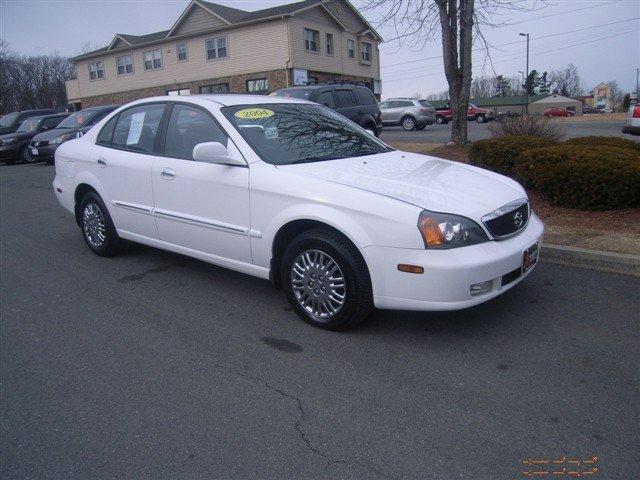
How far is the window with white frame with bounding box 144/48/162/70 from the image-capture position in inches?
1453

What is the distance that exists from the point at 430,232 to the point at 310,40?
31.7 meters

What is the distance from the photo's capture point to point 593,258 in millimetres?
5164

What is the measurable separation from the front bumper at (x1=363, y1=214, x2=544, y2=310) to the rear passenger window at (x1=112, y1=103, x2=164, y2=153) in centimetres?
265

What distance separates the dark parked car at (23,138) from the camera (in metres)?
18.5

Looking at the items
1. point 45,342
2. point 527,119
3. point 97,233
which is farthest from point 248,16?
point 45,342

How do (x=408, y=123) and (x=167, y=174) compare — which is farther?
(x=408, y=123)

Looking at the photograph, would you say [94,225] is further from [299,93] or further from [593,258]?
[299,93]

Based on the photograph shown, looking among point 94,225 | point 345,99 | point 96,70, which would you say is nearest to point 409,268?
point 94,225

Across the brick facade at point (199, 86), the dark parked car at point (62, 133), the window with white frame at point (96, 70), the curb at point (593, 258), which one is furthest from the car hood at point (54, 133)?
the window with white frame at point (96, 70)

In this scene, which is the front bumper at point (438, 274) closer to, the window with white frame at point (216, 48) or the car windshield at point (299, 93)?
the car windshield at point (299, 93)

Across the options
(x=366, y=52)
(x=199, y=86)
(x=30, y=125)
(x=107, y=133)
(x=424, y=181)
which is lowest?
(x=424, y=181)

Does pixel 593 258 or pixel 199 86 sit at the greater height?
pixel 199 86

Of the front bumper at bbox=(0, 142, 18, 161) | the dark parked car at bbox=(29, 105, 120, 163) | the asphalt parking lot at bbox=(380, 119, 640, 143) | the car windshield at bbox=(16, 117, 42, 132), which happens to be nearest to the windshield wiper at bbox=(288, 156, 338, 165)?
the dark parked car at bbox=(29, 105, 120, 163)

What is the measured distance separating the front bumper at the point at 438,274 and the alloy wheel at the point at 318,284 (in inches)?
11.7
